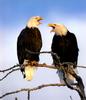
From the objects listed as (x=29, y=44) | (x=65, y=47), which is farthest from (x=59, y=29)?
(x=29, y=44)

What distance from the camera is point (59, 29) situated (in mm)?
9680

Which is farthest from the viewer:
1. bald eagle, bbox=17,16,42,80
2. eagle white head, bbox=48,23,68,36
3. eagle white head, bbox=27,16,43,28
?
eagle white head, bbox=27,16,43,28

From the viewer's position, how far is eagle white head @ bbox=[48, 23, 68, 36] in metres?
9.54

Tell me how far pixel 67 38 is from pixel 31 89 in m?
4.22

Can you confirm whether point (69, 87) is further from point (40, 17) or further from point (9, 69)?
point (40, 17)

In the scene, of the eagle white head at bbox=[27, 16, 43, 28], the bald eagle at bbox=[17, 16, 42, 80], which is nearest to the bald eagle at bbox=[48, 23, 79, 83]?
the bald eagle at bbox=[17, 16, 42, 80]

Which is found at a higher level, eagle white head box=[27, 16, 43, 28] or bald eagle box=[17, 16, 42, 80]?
eagle white head box=[27, 16, 43, 28]

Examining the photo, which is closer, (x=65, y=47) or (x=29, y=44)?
(x=65, y=47)

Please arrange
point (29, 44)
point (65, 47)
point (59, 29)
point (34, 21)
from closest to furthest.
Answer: point (65, 47), point (59, 29), point (29, 44), point (34, 21)

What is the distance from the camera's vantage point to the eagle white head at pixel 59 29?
31.3 ft

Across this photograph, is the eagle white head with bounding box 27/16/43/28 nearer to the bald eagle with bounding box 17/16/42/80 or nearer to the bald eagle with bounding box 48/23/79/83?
the bald eagle with bounding box 17/16/42/80

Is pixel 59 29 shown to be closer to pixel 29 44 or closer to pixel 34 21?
pixel 29 44

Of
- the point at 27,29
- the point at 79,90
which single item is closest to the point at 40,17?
the point at 27,29

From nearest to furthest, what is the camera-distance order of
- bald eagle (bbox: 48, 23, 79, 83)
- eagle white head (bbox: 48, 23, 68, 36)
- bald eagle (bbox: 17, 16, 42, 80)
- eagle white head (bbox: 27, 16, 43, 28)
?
bald eagle (bbox: 48, 23, 79, 83)
eagle white head (bbox: 48, 23, 68, 36)
bald eagle (bbox: 17, 16, 42, 80)
eagle white head (bbox: 27, 16, 43, 28)
